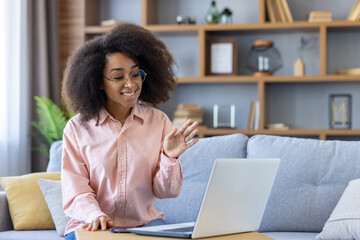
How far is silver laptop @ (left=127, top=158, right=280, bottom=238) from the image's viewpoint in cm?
138

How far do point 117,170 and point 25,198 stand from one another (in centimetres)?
88

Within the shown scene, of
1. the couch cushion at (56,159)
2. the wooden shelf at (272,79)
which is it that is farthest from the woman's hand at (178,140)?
the wooden shelf at (272,79)

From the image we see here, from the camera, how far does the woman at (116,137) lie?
1868mm

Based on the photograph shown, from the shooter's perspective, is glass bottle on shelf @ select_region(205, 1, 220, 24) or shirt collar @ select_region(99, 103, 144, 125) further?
glass bottle on shelf @ select_region(205, 1, 220, 24)

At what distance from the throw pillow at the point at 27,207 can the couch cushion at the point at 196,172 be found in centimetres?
52

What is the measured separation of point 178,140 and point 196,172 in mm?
962

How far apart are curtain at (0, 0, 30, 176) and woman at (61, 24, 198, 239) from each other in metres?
1.99

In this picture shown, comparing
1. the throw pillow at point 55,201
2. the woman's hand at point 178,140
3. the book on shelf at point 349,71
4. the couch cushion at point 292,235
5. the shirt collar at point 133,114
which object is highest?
the book on shelf at point 349,71

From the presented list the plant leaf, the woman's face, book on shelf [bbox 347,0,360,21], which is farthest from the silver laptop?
book on shelf [bbox 347,0,360,21]

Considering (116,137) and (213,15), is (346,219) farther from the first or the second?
(213,15)

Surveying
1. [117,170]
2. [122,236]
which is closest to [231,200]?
[122,236]

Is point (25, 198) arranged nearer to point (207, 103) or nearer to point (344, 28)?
point (207, 103)

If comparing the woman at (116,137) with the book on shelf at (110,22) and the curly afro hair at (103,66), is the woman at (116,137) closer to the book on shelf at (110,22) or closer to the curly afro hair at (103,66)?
the curly afro hair at (103,66)

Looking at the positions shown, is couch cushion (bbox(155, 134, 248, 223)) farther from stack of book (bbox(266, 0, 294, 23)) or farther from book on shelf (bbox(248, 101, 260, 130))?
stack of book (bbox(266, 0, 294, 23))
